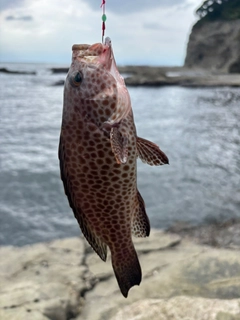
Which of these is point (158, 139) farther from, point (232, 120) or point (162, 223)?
point (162, 223)

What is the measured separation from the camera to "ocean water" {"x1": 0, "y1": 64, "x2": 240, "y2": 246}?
31.9 feet

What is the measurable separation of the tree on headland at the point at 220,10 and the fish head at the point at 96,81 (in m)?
71.7

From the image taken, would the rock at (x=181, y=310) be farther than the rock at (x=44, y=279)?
No

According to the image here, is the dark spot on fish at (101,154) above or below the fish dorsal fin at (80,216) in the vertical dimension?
above

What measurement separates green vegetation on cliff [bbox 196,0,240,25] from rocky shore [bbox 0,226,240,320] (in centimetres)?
6784

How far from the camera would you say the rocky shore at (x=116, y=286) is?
5.44m

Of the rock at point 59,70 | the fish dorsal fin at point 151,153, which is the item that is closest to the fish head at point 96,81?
the fish dorsal fin at point 151,153

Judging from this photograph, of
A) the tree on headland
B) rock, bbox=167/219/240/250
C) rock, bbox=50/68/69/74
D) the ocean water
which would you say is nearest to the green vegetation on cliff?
the tree on headland

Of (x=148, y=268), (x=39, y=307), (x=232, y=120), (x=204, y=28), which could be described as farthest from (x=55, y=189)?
(x=204, y=28)

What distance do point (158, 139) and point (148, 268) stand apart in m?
12.0

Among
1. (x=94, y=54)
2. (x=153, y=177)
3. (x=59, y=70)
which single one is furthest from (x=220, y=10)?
(x=94, y=54)

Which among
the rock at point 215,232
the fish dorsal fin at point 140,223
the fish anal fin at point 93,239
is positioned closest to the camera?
the fish anal fin at point 93,239

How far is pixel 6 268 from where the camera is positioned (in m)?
7.17

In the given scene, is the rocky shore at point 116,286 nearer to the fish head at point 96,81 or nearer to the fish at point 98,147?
the fish at point 98,147
